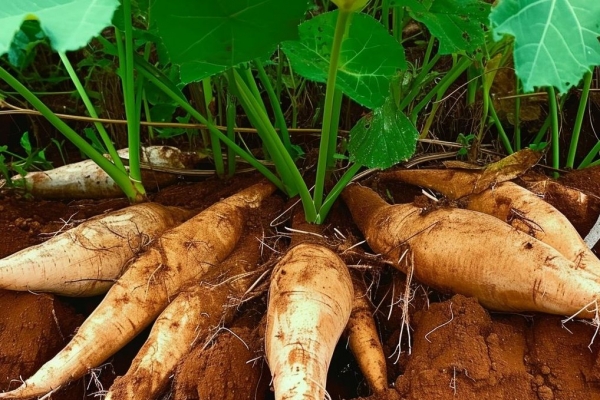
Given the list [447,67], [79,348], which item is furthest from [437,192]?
[79,348]

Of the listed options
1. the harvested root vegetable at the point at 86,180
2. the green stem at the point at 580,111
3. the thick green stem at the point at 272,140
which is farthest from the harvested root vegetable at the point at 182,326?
the green stem at the point at 580,111

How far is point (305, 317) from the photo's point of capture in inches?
32.4

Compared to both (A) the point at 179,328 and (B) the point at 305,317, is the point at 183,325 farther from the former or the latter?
(B) the point at 305,317

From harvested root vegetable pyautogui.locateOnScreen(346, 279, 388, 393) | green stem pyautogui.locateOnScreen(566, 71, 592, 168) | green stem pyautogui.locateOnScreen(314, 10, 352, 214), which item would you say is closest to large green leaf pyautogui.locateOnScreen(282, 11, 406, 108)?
green stem pyautogui.locateOnScreen(314, 10, 352, 214)

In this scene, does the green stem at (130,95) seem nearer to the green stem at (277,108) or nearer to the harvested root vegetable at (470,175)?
the green stem at (277,108)

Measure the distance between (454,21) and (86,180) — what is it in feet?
3.06

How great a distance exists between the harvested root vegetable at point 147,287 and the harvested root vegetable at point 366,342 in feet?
0.92

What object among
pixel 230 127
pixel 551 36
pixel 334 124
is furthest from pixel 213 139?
pixel 551 36

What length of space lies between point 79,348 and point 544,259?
742 millimetres

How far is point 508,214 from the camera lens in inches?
38.5

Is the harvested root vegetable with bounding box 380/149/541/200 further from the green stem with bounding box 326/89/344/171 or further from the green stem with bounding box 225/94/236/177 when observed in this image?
the green stem with bounding box 225/94/236/177

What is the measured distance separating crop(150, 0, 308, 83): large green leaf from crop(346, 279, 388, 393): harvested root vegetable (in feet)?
1.50

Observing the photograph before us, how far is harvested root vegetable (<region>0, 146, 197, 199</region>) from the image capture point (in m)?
1.34

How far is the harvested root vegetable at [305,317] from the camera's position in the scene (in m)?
0.74
